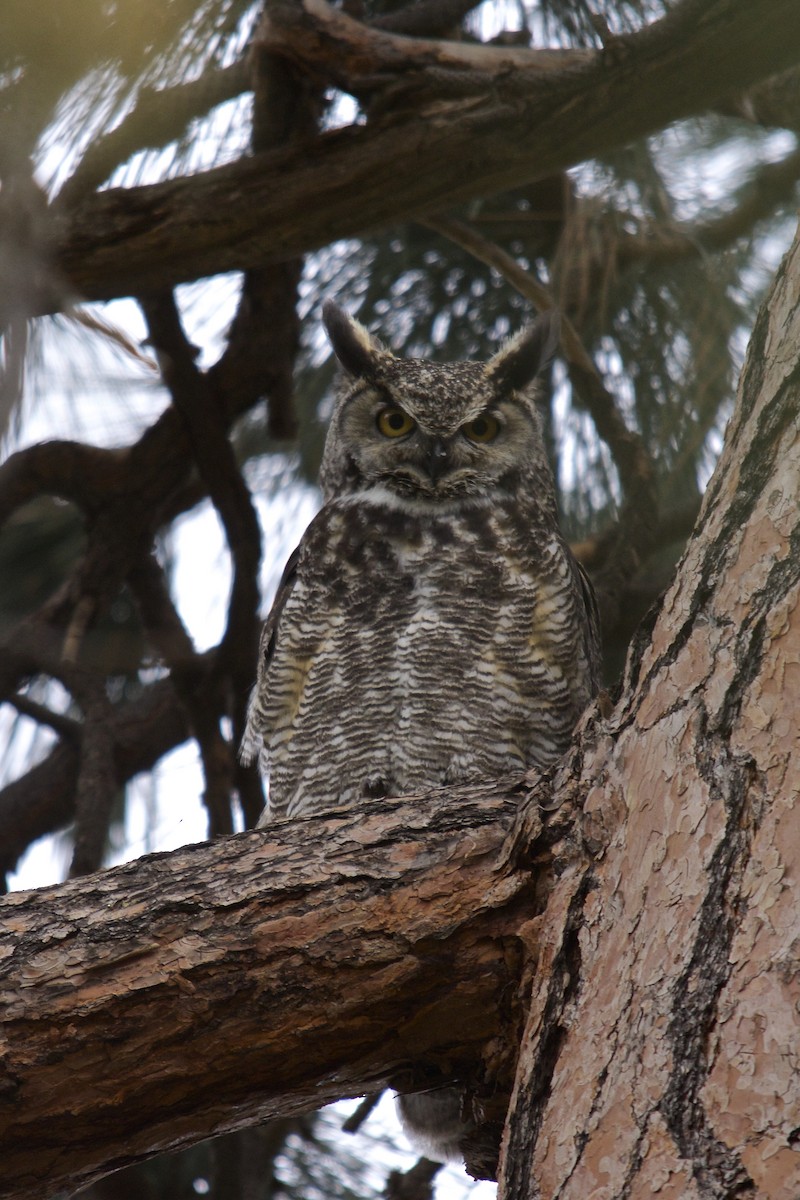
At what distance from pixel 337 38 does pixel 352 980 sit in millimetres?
1710

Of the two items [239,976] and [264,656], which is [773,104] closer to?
[264,656]

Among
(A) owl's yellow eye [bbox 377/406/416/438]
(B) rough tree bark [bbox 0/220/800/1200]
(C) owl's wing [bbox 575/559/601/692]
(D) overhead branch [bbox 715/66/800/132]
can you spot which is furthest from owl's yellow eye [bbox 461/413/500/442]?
(B) rough tree bark [bbox 0/220/800/1200]

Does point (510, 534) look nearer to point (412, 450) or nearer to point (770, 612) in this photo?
point (412, 450)

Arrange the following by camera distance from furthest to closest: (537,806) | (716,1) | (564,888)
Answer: (716,1), (537,806), (564,888)

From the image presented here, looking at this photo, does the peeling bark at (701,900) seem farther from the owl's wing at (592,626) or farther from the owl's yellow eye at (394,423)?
the owl's yellow eye at (394,423)

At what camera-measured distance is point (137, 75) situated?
222cm

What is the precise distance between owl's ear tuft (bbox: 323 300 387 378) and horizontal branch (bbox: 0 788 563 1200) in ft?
4.45

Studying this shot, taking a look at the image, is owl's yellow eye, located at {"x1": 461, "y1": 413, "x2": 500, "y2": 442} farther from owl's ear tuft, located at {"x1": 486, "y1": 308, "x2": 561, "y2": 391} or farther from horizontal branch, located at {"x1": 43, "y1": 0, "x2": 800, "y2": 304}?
horizontal branch, located at {"x1": 43, "y1": 0, "x2": 800, "y2": 304}

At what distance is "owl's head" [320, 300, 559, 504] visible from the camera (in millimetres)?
2590

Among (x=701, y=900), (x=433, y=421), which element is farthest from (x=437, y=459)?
(x=701, y=900)

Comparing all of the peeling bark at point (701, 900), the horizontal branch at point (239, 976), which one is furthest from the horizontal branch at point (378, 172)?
the horizontal branch at point (239, 976)

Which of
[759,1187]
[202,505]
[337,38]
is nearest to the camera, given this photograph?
[759,1187]

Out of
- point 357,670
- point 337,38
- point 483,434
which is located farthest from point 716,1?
point 357,670

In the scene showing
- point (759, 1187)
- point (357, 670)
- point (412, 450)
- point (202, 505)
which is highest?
point (202, 505)
